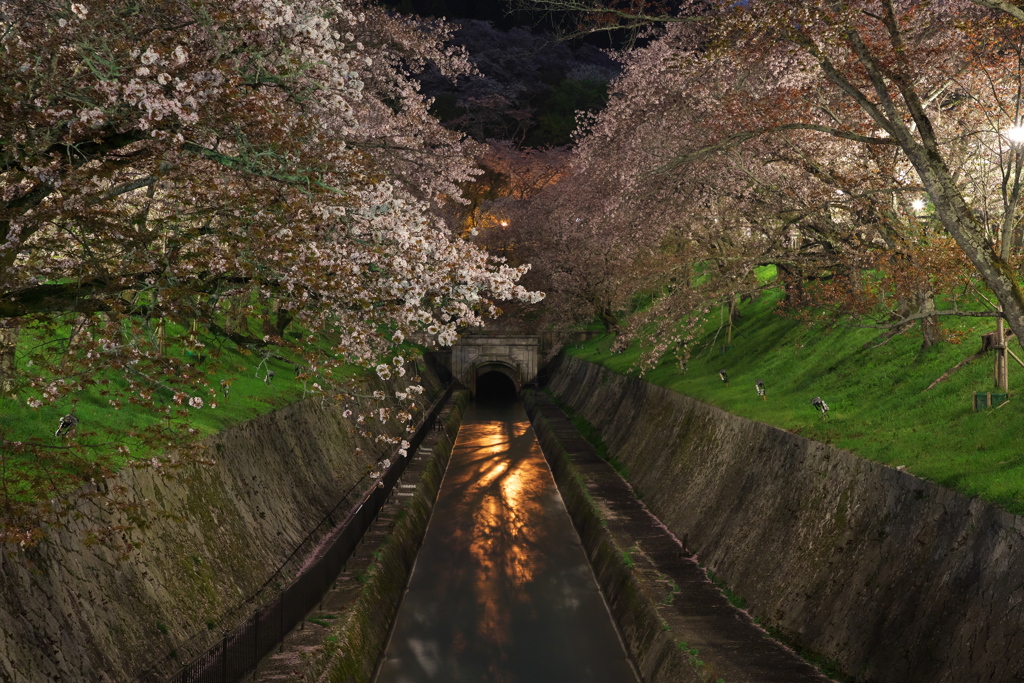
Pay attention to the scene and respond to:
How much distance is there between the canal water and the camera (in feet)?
58.3

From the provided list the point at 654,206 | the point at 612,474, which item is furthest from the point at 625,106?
the point at 612,474

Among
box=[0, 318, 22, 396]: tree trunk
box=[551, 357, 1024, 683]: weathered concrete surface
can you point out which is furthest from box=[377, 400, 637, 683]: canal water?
box=[0, 318, 22, 396]: tree trunk

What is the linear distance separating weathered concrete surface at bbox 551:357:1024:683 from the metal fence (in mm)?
8196

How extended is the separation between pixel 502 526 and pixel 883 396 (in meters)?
15.4

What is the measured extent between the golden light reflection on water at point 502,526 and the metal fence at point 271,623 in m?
4.08

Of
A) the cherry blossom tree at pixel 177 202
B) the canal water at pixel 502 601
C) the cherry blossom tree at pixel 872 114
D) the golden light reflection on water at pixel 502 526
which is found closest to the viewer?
the cherry blossom tree at pixel 177 202

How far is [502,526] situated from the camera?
1170 inches

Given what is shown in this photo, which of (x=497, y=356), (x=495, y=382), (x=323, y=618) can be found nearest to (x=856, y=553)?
(x=323, y=618)

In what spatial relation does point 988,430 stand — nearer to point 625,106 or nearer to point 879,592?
point 879,592

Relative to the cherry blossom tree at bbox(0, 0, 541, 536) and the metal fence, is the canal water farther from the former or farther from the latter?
the cherry blossom tree at bbox(0, 0, 541, 536)

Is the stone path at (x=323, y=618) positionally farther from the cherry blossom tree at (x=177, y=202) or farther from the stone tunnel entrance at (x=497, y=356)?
the stone tunnel entrance at (x=497, y=356)

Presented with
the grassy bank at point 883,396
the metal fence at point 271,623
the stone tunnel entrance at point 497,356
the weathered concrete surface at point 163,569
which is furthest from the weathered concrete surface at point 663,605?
the stone tunnel entrance at point 497,356

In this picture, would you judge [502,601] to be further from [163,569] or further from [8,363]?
[8,363]

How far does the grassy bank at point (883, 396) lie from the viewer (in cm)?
1209
